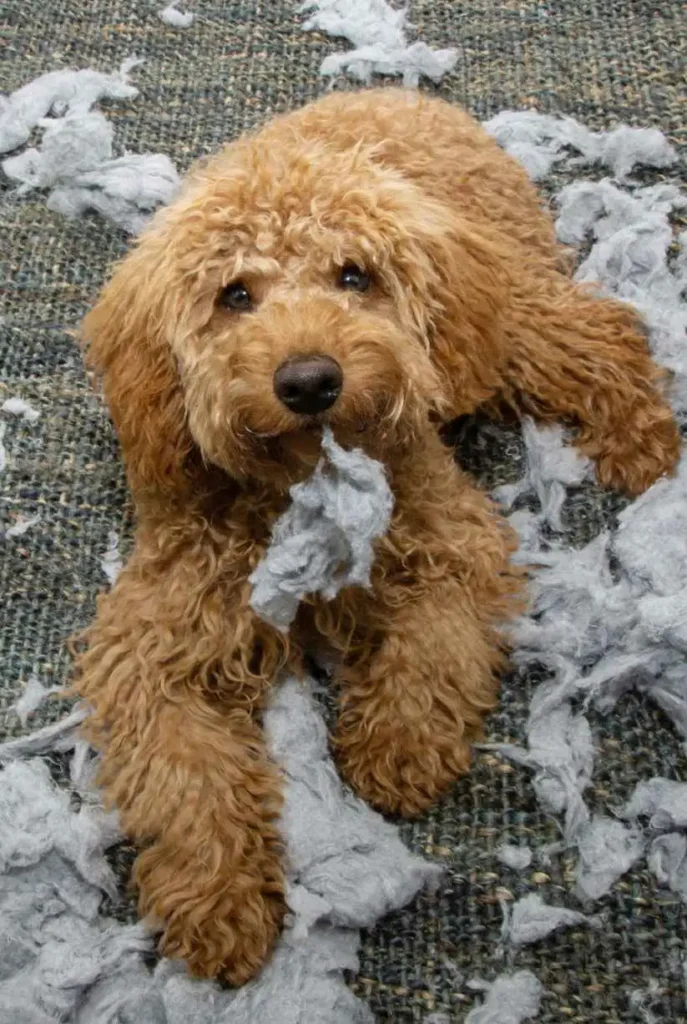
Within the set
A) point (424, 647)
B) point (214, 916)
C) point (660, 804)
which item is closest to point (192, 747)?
point (214, 916)

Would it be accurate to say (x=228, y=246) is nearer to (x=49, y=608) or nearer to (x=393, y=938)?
(x=49, y=608)

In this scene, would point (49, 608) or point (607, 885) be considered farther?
point (49, 608)

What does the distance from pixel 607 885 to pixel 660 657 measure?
292mm

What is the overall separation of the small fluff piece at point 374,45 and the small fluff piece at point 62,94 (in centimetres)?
39

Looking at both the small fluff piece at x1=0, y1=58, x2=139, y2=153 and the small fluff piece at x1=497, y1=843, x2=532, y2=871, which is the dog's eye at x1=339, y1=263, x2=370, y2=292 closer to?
the small fluff piece at x1=497, y1=843, x2=532, y2=871

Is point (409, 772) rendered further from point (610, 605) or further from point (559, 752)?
point (610, 605)

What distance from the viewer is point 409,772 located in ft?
4.72

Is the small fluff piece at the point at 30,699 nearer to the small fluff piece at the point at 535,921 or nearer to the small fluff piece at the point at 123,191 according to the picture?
the small fluff piece at the point at 535,921

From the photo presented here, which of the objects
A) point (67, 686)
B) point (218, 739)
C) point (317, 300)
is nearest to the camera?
point (317, 300)

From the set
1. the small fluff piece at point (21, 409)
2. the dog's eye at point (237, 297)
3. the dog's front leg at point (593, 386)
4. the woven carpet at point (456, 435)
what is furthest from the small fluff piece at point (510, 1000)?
the small fluff piece at point (21, 409)

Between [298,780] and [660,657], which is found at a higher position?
[660,657]

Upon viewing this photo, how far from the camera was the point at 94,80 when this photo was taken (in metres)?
2.31

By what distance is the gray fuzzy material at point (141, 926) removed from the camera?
1.31 metres

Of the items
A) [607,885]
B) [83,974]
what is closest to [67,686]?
[83,974]
